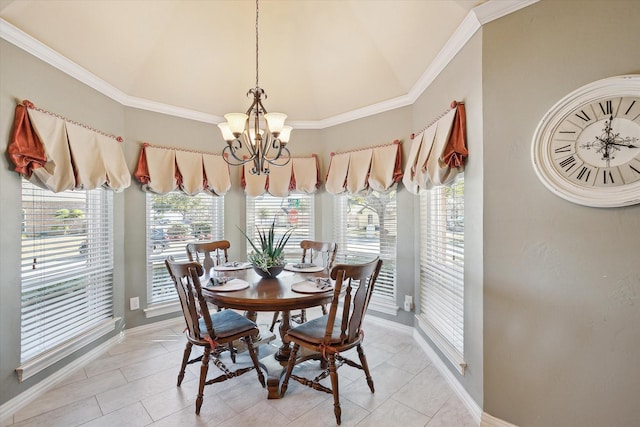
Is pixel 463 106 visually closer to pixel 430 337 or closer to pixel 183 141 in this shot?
pixel 430 337

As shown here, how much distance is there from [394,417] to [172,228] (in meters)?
3.03

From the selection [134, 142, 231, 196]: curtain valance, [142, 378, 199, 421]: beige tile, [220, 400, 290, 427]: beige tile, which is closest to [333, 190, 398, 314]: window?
[134, 142, 231, 196]: curtain valance

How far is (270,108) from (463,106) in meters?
2.49

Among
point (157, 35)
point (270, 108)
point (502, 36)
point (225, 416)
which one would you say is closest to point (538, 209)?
point (502, 36)

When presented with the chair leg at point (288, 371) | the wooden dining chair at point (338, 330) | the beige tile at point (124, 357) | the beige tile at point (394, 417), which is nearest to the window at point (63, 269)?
the beige tile at point (124, 357)

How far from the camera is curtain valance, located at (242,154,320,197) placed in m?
3.85

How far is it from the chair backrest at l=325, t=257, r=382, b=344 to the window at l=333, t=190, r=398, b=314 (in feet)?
4.77

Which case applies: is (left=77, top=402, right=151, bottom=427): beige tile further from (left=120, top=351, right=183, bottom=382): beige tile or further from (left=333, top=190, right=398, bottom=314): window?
(left=333, top=190, right=398, bottom=314): window

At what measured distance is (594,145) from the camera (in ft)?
4.93

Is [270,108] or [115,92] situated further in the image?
[270,108]

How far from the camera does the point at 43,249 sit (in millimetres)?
2328

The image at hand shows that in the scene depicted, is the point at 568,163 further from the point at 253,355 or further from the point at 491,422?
the point at 253,355

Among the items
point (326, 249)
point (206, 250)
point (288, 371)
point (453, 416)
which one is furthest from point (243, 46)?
point (453, 416)

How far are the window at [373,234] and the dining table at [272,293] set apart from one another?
1070 millimetres
